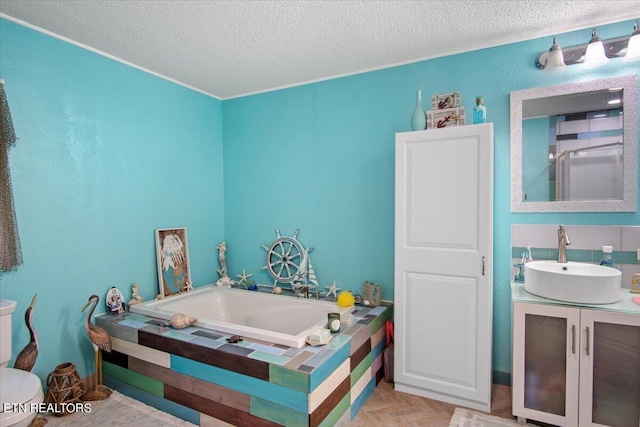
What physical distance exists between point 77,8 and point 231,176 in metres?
1.89

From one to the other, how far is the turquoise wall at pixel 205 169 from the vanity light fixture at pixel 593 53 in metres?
Result: 0.07

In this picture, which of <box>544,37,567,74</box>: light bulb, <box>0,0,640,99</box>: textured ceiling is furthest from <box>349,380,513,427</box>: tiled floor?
<box>0,0,640,99</box>: textured ceiling

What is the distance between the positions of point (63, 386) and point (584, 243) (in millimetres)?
3407

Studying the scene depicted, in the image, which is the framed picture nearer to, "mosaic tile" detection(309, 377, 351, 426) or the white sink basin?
"mosaic tile" detection(309, 377, 351, 426)

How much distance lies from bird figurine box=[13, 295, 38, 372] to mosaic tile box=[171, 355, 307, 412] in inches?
31.5

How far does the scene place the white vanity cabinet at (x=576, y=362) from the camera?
187 cm

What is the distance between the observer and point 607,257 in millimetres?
2209

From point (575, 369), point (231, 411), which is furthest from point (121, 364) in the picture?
point (575, 369)

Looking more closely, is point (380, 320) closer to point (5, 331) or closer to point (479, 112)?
point (479, 112)

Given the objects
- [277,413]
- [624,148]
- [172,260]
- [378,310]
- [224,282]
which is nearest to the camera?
[277,413]

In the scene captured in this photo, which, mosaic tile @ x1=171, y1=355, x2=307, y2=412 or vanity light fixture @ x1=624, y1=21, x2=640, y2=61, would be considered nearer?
mosaic tile @ x1=171, y1=355, x2=307, y2=412

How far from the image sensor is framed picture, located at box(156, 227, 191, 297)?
9.93 ft

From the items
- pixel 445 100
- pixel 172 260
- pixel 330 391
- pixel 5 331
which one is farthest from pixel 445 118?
pixel 5 331

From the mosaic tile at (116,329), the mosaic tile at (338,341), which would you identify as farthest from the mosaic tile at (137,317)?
the mosaic tile at (338,341)
